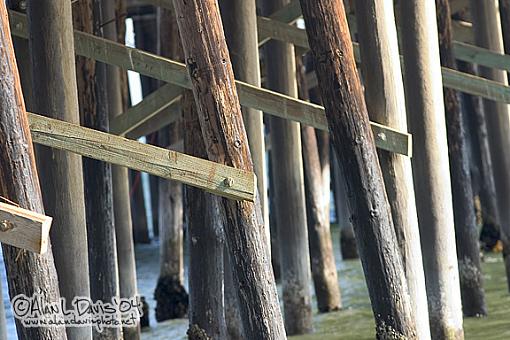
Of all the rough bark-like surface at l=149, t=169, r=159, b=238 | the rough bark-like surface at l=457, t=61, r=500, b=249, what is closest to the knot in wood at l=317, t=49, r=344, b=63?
the rough bark-like surface at l=457, t=61, r=500, b=249

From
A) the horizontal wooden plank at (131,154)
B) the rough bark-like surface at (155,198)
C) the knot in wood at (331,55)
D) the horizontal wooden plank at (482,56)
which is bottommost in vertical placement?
the horizontal wooden plank at (131,154)

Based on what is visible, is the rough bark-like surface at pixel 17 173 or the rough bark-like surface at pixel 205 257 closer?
the rough bark-like surface at pixel 17 173

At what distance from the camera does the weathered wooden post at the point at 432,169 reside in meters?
6.54

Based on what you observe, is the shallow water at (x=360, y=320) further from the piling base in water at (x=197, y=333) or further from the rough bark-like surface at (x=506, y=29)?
the piling base in water at (x=197, y=333)

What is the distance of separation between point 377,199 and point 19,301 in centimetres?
192

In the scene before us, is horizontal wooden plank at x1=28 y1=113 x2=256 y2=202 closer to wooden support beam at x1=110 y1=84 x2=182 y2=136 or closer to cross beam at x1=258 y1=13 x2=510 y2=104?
wooden support beam at x1=110 y1=84 x2=182 y2=136

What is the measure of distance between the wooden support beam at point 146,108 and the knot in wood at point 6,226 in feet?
9.76

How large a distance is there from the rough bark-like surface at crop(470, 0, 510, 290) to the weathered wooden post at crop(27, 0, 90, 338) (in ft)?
13.3

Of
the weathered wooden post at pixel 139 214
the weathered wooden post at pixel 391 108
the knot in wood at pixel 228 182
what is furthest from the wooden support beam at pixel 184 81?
the weathered wooden post at pixel 139 214

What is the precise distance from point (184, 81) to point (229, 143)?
1109 millimetres

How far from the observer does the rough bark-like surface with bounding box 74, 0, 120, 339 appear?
22.2ft

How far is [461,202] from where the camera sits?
8.16 metres

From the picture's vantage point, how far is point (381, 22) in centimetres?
587

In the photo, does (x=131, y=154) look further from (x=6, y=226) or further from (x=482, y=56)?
(x=482, y=56)
